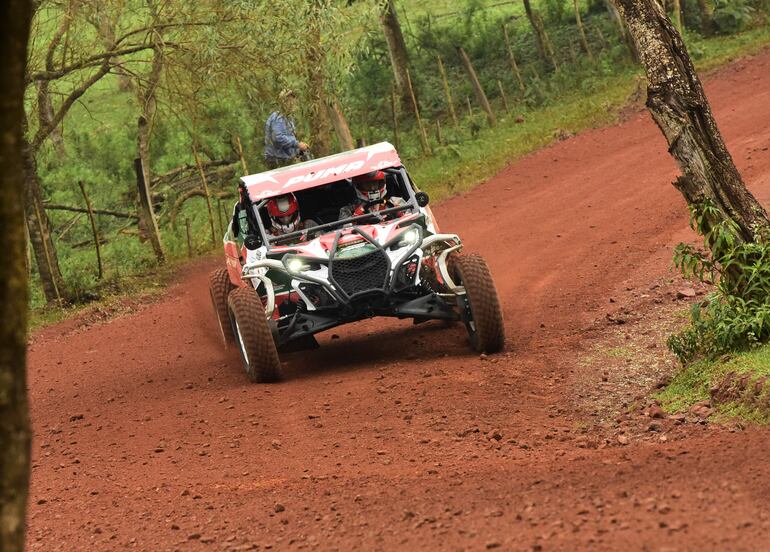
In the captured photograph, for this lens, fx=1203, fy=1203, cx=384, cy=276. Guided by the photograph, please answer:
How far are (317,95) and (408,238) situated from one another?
12.9 metres

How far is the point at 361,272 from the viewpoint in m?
10.9

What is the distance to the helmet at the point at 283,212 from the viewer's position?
11.9 metres

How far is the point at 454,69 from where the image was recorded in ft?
123

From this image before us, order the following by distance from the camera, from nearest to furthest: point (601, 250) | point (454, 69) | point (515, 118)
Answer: point (601, 250) → point (515, 118) → point (454, 69)

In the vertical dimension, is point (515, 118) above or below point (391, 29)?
below

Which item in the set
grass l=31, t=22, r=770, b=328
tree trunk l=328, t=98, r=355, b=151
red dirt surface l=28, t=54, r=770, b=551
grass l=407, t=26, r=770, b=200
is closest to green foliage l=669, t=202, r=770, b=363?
red dirt surface l=28, t=54, r=770, b=551

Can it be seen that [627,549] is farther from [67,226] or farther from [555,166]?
[67,226]

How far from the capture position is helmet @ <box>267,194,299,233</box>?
11922 mm

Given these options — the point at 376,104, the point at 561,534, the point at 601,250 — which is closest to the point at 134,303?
the point at 601,250

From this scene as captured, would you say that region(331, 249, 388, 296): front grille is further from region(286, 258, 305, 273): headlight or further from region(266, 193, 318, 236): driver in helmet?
region(266, 193, 318, 236): driver in helmet

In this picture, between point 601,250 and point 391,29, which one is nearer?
point 601,250

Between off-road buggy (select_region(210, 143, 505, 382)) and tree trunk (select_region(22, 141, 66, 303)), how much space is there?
832cm

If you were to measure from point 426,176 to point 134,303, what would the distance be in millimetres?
8504

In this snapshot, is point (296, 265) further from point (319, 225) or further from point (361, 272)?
point (319, 225)
